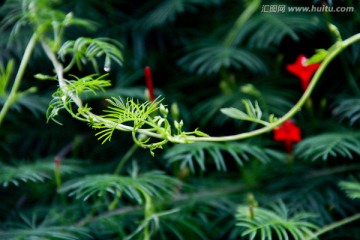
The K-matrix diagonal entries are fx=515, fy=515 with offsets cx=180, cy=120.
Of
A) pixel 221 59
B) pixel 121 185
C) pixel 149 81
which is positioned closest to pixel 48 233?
pixel 121 185

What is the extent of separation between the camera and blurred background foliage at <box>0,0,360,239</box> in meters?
0.78

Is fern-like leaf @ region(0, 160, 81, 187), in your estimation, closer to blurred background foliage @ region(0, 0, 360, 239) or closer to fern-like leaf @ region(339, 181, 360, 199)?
blurred background foliage @ region(0, 0, 360, 239)

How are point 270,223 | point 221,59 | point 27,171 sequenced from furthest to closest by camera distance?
point 221,59 < point 27,171 < point 270,223

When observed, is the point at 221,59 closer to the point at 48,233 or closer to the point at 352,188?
the point at 352,188

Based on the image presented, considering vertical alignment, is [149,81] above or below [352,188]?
above

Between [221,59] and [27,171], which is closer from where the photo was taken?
[27,171]

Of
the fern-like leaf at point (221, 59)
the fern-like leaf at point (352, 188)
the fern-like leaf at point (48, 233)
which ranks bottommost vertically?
the fern-like leaf at point (48, 233)

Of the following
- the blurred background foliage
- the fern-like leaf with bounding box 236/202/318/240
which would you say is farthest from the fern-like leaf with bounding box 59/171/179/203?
the fern-like leaf with bounding box 236/202/318/240

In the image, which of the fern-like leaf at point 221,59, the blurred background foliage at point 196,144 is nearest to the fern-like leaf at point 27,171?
the blurred background foliage at point 196,144

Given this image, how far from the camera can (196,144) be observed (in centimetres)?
82

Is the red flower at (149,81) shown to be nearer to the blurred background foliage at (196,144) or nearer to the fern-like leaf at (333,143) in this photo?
the blurred background foliage at (196,144)

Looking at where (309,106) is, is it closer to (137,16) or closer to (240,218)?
(240,218)

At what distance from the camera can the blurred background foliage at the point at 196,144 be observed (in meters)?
0.78

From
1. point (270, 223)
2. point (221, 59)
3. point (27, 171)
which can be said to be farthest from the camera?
point (221, 59)
